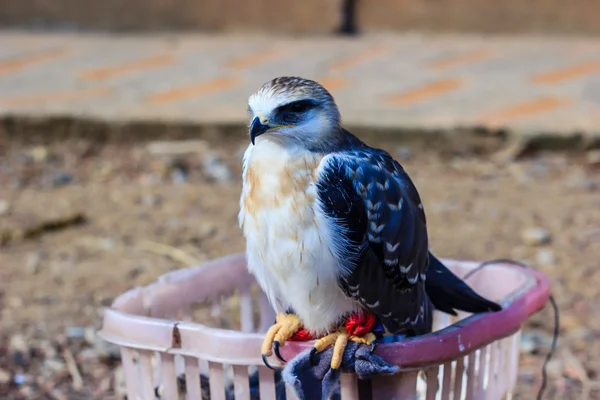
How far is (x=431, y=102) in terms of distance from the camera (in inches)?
189

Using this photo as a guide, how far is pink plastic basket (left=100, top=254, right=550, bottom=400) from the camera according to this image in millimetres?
1918

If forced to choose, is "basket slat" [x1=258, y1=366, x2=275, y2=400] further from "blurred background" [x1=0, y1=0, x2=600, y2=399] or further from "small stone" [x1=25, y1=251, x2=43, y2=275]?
"small stone" [x1=25, y1=251, x2=43, y2=275]

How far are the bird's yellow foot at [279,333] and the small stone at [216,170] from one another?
7.21 feet

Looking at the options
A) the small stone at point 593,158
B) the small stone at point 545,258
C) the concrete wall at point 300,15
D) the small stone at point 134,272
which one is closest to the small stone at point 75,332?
the small stone at point 134,272

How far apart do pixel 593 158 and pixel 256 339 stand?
2832 mm

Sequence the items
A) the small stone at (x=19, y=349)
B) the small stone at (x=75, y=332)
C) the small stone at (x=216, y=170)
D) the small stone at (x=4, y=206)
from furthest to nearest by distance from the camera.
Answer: the small stone at (x=216, y=170) → the small stone at (x=4, y=206) → the small stone at (x=75, y=332) → the small stone at (x=19, y=349)

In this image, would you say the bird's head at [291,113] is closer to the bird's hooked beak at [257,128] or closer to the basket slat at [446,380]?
the bird's hooked beak at [257,128]

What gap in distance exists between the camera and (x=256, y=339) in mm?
1928

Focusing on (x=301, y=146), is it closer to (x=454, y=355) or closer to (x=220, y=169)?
(x=454, y=355)

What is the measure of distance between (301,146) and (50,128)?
2992mm

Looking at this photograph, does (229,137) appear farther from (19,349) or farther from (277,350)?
(277,350)

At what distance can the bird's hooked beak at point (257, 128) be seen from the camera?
200 cm

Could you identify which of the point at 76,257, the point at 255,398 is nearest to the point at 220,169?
the point at 76,257

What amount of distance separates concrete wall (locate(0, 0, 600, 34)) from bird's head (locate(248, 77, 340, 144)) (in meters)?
4.13
